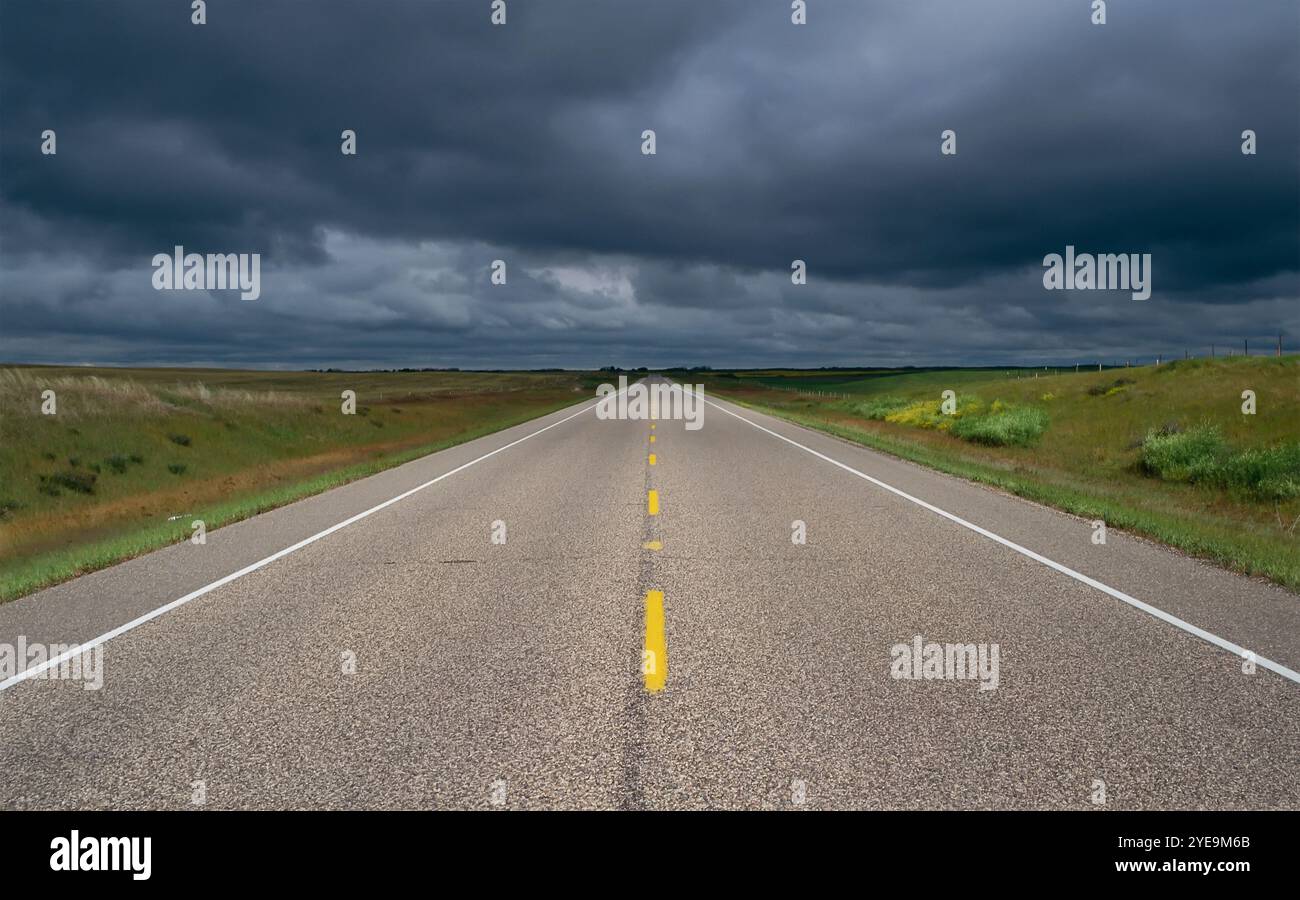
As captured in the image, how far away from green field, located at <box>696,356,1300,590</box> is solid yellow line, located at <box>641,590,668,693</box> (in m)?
6.00

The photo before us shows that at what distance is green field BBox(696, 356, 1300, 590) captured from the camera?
10812 millimetres

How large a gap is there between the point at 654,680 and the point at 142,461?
22839 mm

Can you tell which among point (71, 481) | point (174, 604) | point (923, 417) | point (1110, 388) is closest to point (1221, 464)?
point (923, 417)

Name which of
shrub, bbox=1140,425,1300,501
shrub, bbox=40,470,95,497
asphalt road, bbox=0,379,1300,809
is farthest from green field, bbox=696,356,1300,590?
shrub, bbox=40,470,95,497

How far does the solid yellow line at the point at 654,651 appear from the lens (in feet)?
16.1

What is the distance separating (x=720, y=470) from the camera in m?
16.9

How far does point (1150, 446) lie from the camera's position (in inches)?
843

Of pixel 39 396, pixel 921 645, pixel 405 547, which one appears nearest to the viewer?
pixel 921 645

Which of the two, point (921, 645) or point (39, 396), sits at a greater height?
point (39, 396)

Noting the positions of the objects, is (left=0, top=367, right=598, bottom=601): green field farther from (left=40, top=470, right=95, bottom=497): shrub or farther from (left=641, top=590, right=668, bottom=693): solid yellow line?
(left=641, top=590, right=668, bottom=693): solid yellow line

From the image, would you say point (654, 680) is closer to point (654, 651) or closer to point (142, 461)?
point (654, 651)
